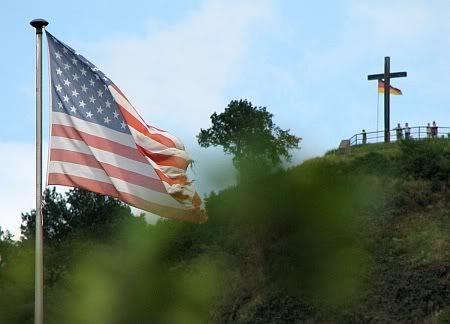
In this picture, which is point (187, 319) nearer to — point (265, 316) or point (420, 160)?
point (265, 316)

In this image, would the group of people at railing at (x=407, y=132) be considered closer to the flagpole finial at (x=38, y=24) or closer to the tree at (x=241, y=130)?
the tree at (x=241, y=130)

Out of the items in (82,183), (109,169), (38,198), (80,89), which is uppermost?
(80,89)

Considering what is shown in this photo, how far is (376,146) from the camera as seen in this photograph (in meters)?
67.6

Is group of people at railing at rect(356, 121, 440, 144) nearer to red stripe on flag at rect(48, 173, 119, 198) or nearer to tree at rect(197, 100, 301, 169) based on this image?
tree at rect(197, 100, 301, 169)

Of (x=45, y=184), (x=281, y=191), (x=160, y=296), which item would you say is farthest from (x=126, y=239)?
(x=45, y=184)

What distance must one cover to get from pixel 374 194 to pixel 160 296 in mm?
24402

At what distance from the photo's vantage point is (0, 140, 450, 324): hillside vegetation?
38719 millimetres

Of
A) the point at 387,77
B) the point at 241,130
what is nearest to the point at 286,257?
the point at 387,77

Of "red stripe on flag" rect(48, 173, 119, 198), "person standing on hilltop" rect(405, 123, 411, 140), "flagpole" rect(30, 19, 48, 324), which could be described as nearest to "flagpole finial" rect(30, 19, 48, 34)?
"flagpole" rect(30, 19, 48, 324)

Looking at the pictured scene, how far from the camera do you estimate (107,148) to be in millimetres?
17562

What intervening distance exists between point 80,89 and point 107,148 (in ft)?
3.34

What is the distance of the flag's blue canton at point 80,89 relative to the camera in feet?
57.1

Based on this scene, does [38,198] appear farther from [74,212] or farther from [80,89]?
[74,212]

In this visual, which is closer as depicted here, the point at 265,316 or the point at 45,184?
the point at 45,184
